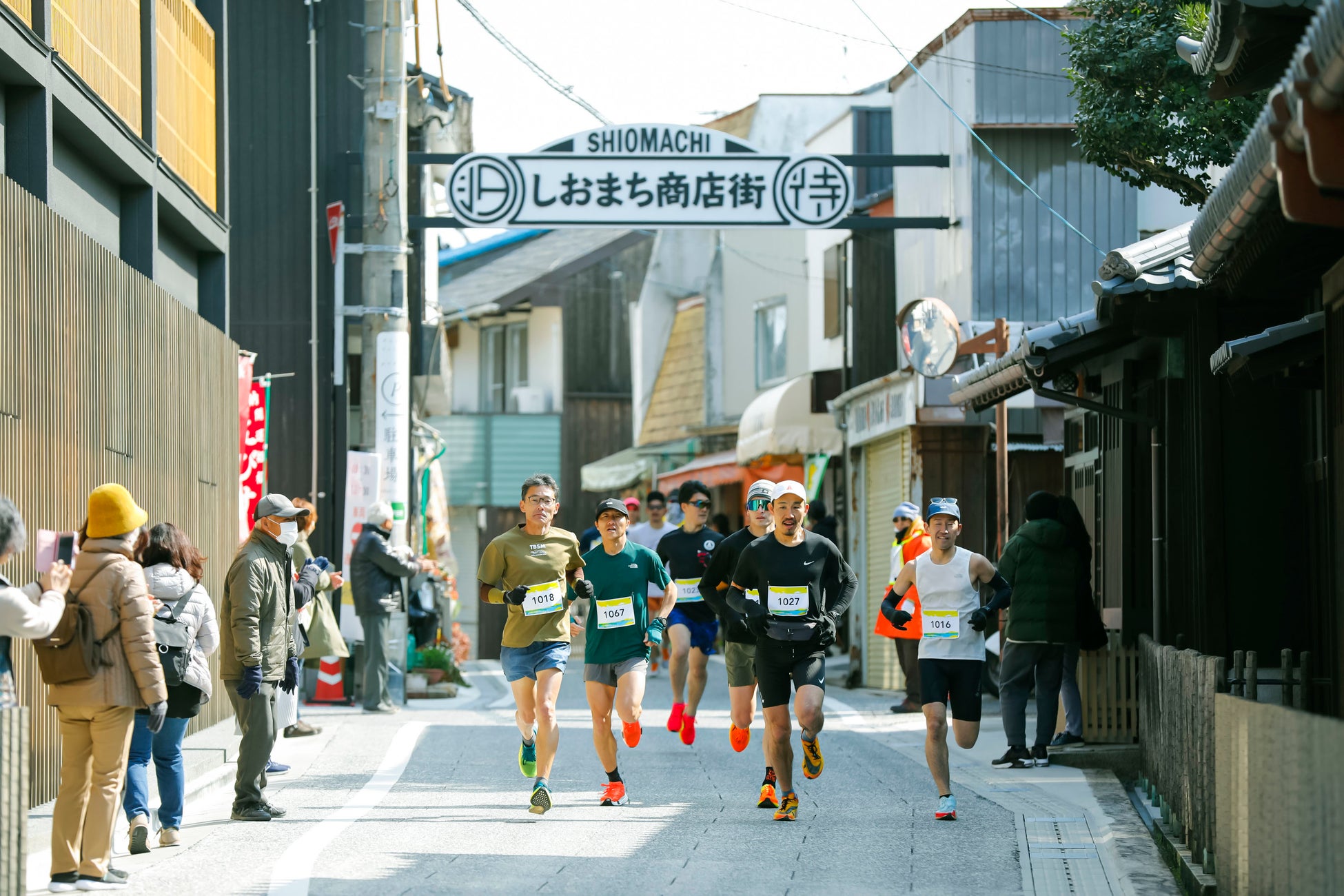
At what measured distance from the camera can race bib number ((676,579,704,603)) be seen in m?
15.6

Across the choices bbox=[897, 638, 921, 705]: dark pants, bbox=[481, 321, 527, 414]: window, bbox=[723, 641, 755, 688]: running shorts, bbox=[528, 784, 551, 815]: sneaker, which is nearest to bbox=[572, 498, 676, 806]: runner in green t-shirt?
bbox=[528, 784, 551, 815]: sneaker

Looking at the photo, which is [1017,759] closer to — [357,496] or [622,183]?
[357,496]

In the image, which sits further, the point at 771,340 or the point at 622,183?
the point at 771,340

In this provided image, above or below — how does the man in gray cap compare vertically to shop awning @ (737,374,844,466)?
below

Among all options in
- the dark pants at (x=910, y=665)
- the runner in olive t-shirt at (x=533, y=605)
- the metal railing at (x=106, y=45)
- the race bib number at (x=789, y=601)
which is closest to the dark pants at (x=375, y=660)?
the dark pants at (x=910, y=665)

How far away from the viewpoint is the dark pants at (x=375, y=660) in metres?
18.4

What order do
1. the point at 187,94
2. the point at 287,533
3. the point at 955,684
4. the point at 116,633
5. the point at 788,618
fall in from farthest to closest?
the point at 187,94 < the point at 955,684 < the point at 287,533 < the point at 788,618 < the point at 116,633

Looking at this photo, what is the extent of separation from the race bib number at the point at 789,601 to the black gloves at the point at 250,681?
3.05 m

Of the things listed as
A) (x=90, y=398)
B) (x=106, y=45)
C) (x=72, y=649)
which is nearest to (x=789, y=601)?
(x=72, y=649)

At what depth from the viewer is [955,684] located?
37.8 feet

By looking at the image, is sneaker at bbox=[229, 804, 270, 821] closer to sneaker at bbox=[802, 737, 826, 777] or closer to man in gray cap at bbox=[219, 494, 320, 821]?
man in gray cap at bbox=[219, 494, 320, 821]

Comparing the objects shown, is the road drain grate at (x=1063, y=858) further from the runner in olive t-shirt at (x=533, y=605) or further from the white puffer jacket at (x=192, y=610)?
the white puffer jacket at (x=192, y=610)

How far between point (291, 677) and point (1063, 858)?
5421 millimetres

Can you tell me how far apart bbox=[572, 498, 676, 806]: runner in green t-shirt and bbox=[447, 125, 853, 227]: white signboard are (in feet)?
28.8
